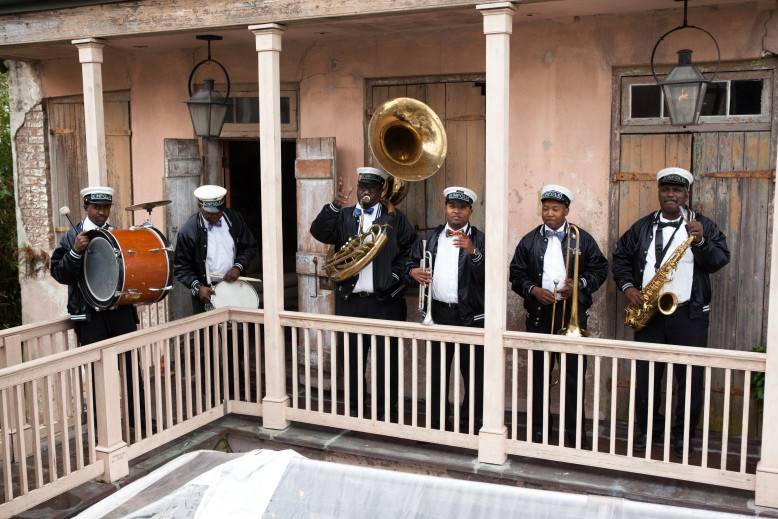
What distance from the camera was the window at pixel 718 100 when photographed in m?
5.91

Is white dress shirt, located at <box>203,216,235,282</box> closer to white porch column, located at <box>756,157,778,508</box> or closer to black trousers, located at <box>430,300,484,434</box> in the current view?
black trousers, located at <box>430,300,484,434</box>

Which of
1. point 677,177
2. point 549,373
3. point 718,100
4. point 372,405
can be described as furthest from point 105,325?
point 718,100

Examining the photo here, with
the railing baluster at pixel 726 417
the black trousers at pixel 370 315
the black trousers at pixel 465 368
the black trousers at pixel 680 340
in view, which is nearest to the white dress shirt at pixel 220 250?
the black trousers at pixel 370 315

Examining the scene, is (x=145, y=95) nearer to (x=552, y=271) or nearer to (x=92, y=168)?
(x=92, y=168)

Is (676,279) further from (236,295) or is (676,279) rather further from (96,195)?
(96,195)

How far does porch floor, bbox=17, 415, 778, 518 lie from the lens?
5.12 metres

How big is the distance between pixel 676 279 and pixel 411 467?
2.19 meters

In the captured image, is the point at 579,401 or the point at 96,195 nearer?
the point at 579,401

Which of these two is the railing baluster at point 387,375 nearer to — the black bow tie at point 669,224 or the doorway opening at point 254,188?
the black bow tie at point 669,224

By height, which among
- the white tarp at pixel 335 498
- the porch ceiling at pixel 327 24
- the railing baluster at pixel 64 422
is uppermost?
the porch ceiling at pixel 327 24

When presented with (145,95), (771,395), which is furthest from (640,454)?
(145,95)

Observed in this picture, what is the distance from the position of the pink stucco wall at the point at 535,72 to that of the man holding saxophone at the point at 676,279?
0.72m

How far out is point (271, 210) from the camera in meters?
6.23

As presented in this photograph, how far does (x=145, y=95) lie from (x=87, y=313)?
3.15 metres
